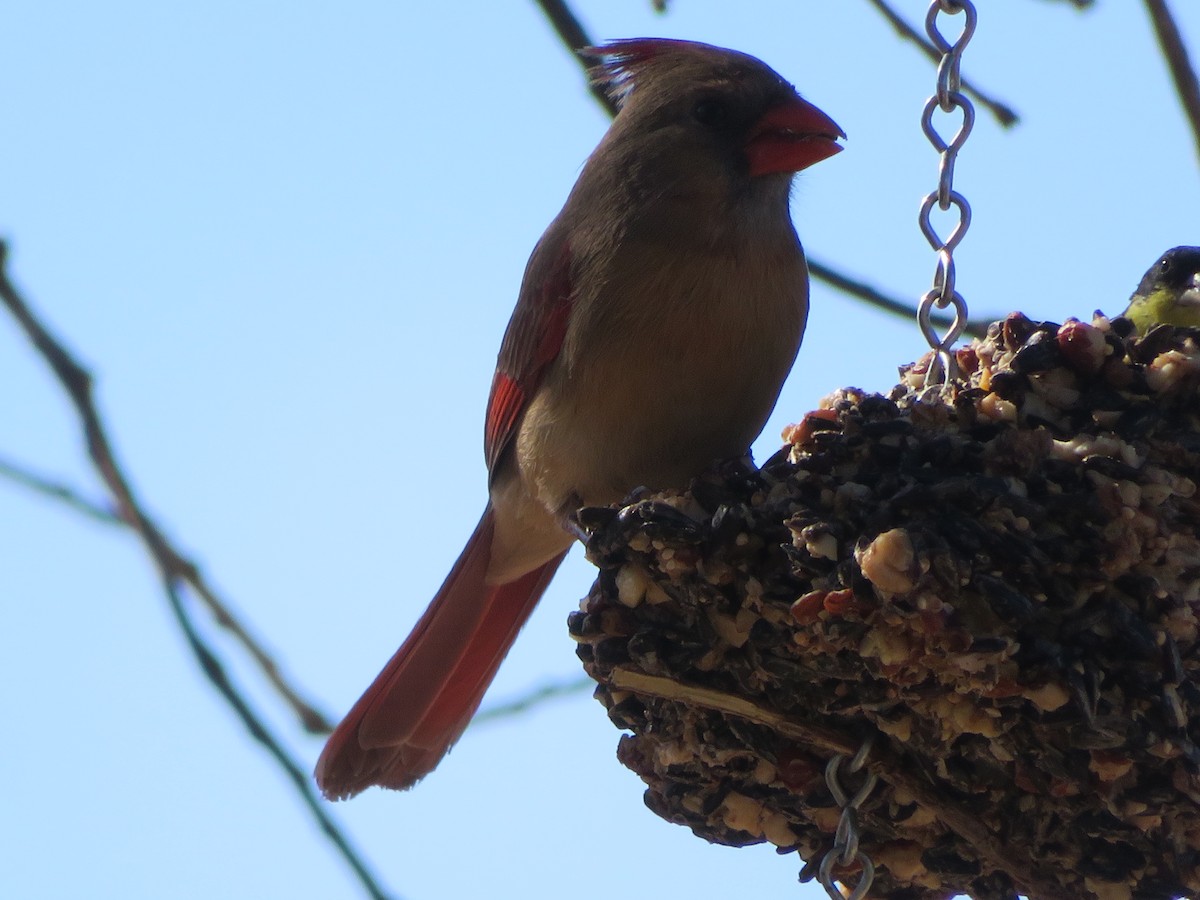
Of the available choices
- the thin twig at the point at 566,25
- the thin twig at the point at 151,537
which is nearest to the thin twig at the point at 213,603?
the thin twig at the point at 151,537

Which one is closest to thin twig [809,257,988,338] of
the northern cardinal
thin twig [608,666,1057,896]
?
the northern cardinal

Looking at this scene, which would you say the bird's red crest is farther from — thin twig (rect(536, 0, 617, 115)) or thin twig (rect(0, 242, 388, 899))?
thin twig (rect(0, 242, 388, 899))

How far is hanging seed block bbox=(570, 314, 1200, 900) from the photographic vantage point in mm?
2137

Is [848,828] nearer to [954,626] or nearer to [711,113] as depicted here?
[954,626]

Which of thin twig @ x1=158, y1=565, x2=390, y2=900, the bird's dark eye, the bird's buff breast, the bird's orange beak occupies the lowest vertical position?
thin twig @ x1=158, y1=565, x2=390, y2=900

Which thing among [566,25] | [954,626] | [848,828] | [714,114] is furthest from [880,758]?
[566,25]

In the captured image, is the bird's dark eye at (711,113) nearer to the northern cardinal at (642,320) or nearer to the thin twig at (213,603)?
the northern cardinal at (642,320)

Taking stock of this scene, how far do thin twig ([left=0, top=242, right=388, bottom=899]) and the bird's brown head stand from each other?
1465 mm

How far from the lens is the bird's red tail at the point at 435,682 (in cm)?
363

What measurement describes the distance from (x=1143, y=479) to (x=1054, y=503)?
0.16m

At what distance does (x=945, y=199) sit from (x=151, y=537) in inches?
55.9

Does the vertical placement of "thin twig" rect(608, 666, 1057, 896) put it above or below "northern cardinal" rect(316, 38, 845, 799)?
below

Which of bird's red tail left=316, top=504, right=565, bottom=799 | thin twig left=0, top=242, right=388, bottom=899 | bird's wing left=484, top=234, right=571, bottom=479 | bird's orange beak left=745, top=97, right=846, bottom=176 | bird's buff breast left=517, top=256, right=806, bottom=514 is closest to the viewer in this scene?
thin twig left=0, top=242, right=388, bottom=899

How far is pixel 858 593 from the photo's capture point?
2.13 metres
